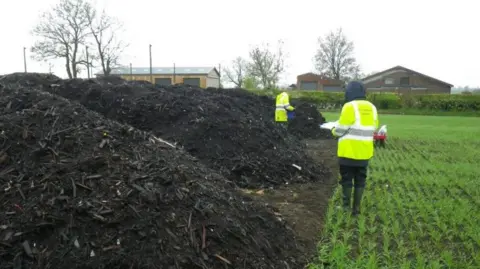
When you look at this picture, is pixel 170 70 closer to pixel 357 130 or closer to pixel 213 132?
pixel 213 132

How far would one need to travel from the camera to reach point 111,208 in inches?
136

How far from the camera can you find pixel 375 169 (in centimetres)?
944

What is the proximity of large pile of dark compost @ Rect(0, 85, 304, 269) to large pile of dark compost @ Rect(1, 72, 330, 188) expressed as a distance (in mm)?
2781

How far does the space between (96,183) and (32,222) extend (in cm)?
64

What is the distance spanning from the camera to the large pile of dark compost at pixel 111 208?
318 centimetres

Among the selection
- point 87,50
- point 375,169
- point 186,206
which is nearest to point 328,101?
point 87,50

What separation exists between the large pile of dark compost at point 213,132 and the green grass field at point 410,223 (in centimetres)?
144

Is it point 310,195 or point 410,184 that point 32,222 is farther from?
point 410,184

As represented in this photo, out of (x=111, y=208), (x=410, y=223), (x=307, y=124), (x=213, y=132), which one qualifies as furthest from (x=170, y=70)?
(x=111, y=208)

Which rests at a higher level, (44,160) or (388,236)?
(44,160)

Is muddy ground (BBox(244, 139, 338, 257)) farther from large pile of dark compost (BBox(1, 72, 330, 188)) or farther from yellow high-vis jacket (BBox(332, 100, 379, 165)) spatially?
yellow high-vis jacket (BBox(332, 100, 379, 165))

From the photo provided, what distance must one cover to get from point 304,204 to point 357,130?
4.95 ft

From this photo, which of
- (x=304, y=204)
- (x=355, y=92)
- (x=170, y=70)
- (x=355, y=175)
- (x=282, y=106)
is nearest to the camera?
(x=355, y=92)

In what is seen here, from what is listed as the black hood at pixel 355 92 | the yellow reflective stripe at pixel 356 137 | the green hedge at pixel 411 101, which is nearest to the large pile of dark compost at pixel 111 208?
the yellow reflective stripe at pixel 356 137
